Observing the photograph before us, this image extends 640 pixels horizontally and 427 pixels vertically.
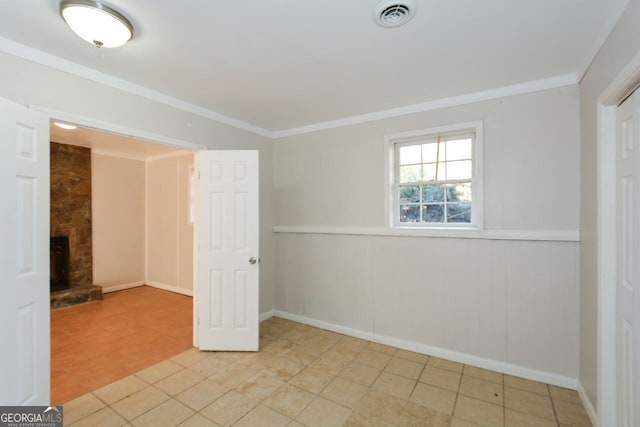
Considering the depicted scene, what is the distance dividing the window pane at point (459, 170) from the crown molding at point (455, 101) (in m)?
0.57

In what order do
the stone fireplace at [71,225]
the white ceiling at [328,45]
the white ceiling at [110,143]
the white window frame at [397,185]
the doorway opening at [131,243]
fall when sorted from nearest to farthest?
the white ceiling at [328,45] → the white window frame at [397,185] → the doorway opening at [131,243] → the white ceiling at [110,143] → the stone fireplace at [71,225]

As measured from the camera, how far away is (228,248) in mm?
2945

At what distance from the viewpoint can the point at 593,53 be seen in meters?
1.91

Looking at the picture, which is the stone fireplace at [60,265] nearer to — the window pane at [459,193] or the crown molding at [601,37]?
the window pane at [459,193]

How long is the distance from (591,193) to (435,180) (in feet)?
3.95

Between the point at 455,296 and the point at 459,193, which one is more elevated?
the point at 459,193

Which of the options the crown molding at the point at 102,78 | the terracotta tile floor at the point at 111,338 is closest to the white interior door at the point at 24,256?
the crown molding at the point at 102,78

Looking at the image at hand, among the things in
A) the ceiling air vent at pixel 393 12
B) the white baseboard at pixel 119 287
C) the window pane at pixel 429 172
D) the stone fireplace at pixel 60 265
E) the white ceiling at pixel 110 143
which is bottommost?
the white baseboard at pixel 119 287

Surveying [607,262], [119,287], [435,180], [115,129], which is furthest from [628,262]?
[119,287]

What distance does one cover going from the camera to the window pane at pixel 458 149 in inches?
110

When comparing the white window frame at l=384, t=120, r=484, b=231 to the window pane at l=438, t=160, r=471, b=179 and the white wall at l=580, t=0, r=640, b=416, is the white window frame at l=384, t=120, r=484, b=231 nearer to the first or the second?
the window pane at l=438, t=160, r=471, b=179

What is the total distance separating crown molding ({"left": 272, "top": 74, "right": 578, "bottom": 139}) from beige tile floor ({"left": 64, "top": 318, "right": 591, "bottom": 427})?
2508 mm

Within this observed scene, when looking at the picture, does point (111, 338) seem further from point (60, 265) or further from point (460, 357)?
point (460, 357)

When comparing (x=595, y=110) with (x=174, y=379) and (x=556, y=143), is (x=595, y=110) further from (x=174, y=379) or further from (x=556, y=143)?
(x=174, y=379)
